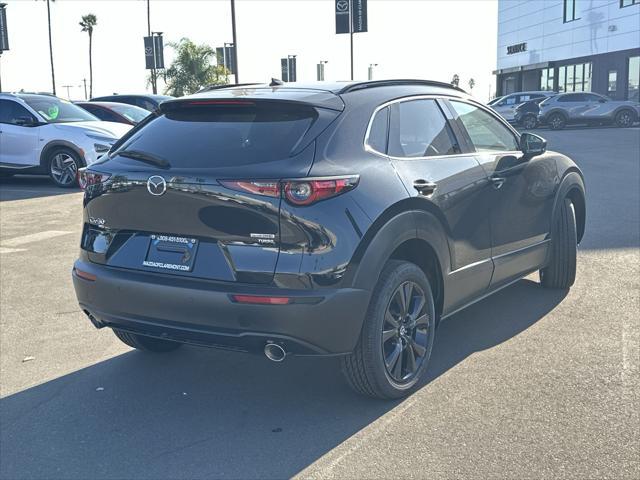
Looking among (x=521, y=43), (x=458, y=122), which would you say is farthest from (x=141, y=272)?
(x=521, y=43)

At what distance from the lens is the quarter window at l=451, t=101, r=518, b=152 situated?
501cm

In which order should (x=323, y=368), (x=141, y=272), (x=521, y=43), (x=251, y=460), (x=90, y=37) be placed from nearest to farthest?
(x=251, y=460) → (x=141, y=272) → (x=323, y=368) → (x=521, y=43) → (x=90, y=37)

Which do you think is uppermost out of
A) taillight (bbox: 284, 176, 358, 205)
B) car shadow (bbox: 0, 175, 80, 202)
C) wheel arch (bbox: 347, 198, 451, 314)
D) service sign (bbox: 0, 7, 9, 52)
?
service sign (bbox: 0, 7, 9, 52)

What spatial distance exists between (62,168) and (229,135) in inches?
441

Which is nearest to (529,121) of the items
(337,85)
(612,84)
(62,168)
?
(612,84)

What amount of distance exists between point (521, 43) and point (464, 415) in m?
56.6

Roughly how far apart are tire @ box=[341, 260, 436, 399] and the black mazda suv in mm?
10

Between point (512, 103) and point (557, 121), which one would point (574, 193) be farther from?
point (512, 103)

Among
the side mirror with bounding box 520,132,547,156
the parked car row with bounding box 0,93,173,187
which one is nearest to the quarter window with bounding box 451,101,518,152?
the side mirror with bounding box 520,132,547,156

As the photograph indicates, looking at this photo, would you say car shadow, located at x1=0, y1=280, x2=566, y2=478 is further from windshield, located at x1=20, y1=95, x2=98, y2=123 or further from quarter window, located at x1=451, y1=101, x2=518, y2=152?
windshield, located at x1=20, y1=95, x2=98, y2=123

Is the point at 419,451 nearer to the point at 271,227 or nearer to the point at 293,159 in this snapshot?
the point at 271,227

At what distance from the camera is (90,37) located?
75.5 meters

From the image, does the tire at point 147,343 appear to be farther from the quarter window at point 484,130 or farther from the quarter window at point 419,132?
the quarter window at point 484,130

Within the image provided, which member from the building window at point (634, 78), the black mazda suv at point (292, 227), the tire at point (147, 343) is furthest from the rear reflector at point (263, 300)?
the building window at point (634, 78)
